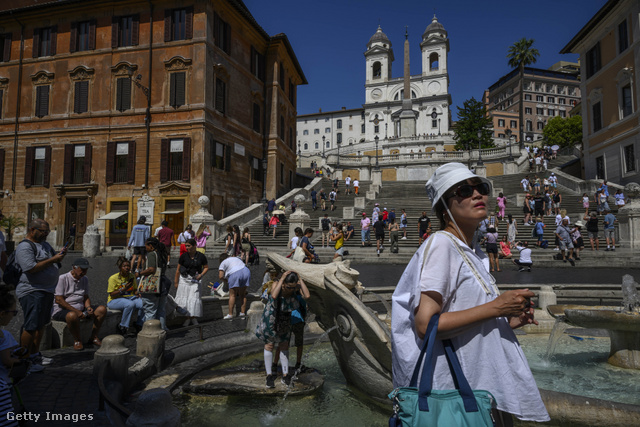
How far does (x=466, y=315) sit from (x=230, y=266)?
6756 mm

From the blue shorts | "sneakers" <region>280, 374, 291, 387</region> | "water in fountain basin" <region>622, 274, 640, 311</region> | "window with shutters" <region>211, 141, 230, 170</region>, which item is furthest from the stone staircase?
"water in fountain basin" <region>622, 274, 640, 311</region>

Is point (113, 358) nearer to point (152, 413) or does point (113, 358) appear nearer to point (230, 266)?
point (152, 413)

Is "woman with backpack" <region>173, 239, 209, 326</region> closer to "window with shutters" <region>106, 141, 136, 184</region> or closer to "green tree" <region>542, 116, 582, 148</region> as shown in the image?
"window with shutters" <region>106, 141, 136, 184</region>

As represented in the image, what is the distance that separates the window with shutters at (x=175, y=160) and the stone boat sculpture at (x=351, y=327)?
2152 cm

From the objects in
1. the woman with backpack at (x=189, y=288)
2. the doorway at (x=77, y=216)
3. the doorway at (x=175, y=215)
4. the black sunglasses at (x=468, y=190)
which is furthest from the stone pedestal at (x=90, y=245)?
the black sunglasses at (x=468, y=190)

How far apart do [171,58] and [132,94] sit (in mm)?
3270

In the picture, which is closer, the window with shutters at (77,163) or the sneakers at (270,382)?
the sneakers at (270,382)

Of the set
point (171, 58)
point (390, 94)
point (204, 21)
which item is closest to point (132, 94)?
point (171, 58)

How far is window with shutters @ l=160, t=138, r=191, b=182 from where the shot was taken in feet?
79.8

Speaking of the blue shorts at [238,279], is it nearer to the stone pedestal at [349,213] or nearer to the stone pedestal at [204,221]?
the stone pedestal at [204,221]

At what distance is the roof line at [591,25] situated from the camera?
1007 inches

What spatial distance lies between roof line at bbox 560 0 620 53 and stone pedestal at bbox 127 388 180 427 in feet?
105

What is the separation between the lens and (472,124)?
169 feet

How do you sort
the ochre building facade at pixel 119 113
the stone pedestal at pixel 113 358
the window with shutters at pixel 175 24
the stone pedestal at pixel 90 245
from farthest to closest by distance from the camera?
the window with shutters at pixel 175 24 < the ochre building facade at pixel 119 113 < the stone pedestal at pixel 90 245 < the stone pedestal at pixel 113 358
